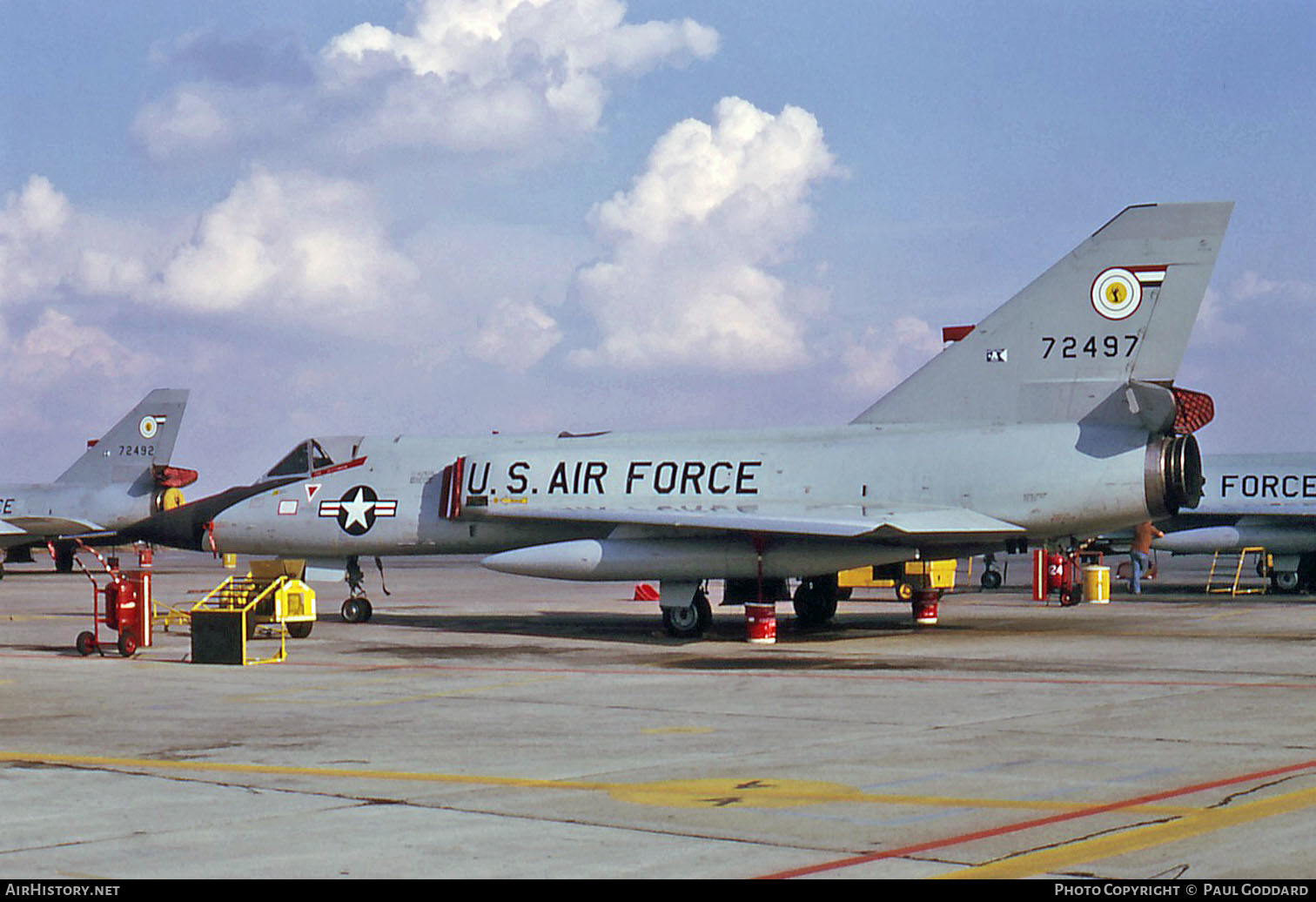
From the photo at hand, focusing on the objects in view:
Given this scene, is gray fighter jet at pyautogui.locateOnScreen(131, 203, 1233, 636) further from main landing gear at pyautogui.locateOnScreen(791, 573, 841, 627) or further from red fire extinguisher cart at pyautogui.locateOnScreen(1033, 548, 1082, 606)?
red fire extinguisher cart at pyautogui.locateOnScreen(1033, 548, 1082, 606)

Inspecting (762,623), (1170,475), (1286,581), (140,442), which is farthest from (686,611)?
(140,442)

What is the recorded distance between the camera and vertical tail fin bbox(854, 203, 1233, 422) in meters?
20.4

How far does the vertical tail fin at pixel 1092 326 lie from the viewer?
20375 millimetres

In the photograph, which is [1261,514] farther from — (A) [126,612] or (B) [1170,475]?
(A) [126,612]

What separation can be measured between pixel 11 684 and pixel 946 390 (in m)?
12.9

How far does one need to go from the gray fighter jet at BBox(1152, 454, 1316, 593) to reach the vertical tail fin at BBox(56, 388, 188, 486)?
30.5 m

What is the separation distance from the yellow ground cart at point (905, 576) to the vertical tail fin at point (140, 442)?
28848 mm

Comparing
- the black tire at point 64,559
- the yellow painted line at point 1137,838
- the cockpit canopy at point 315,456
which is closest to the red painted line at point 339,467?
the cockpit canopy at point 315,456

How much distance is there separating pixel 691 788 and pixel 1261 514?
1188 inches

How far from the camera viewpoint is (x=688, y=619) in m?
Result: 22.1

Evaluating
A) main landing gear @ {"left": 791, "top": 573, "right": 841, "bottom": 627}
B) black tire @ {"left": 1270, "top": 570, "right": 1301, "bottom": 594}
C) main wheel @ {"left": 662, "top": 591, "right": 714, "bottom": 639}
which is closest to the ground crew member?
black tire @ {"left": 1270, "top": 570, "right": 1301, "bottom": 594}

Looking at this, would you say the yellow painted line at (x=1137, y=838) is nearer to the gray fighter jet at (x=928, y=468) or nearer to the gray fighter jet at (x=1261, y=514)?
the gray fighter jet at (x=928, y=468)

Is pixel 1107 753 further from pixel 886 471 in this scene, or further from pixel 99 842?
pixel 886 471

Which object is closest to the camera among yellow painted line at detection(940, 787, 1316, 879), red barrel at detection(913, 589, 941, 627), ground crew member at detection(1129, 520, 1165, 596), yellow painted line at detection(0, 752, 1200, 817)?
yellow painted line at detection(940, 787, 1316, 879)
